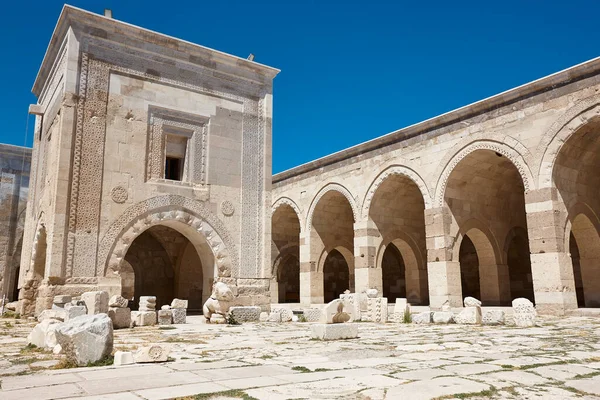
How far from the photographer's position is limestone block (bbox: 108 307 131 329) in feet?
27.9

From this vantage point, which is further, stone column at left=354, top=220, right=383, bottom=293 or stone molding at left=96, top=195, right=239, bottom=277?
stone column at left=354, top=220, right=383, bottom=293

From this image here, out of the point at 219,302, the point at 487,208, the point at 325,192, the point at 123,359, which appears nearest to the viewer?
the point at 123,359

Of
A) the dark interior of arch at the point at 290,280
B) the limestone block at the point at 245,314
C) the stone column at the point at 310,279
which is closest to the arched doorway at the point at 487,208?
the stone column at the point at 310,279

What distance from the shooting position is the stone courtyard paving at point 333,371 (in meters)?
3.24

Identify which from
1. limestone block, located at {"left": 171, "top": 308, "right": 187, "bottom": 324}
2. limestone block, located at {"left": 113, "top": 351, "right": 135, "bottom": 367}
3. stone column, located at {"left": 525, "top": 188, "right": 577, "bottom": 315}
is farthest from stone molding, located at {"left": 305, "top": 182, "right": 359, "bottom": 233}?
limestone block, located at {"left": 113, "top": 351, "right": 135, "bottom": 367}

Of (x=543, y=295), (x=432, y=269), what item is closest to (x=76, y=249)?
(x=432, y=269)

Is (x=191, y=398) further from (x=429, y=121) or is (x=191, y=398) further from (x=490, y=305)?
(x=490, y=305)

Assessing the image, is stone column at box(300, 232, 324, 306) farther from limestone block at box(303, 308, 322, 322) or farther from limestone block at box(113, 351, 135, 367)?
limestone block at box(113, 351, 135, 367)

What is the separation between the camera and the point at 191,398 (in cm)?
307

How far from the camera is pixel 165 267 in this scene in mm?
14641

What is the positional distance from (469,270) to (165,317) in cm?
1389

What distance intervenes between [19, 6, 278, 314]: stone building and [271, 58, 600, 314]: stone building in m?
4.68

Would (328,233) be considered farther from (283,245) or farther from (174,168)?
(174,168)

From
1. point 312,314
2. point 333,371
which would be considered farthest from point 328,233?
point 333,371
